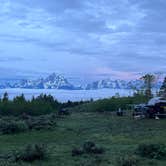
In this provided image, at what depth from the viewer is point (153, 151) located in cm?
1109

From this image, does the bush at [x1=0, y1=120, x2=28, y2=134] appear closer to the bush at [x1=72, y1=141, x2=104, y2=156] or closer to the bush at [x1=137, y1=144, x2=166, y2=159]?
the bush at [x1=72, y1=141, x2=104, y2=156]

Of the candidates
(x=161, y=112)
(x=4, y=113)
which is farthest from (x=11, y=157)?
(x=4, y=113)

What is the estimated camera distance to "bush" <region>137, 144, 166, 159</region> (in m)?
10.8

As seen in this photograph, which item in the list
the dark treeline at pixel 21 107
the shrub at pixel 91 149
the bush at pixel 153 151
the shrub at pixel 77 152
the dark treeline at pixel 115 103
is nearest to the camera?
the bush at pixel 153 151

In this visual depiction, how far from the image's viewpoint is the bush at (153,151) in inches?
427

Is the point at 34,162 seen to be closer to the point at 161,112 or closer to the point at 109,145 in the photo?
the point at 109,145

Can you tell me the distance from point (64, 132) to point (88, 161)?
338 inches

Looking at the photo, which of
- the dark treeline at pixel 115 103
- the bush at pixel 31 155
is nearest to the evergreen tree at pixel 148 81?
the dark treeline at pixel 115 103

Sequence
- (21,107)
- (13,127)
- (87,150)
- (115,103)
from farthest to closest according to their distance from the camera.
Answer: (115,103), (21,107), (13,127), (87,150)

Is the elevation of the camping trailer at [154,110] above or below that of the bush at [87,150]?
above

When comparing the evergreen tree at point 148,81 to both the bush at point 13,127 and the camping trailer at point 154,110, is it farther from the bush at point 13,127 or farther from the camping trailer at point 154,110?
the bush at point 13,127

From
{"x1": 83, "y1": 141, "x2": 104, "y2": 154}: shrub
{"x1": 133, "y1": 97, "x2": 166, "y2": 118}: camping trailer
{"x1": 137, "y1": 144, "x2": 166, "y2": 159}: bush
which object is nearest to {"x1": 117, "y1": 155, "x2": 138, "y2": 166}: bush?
{"x1": 137, "y1": 144, "x2": 166, "y2": 159}: bush

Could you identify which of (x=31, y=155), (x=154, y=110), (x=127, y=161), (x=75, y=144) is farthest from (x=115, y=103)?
(x=127, y=161)

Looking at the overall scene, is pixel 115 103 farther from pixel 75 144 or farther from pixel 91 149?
pixel 91 149
